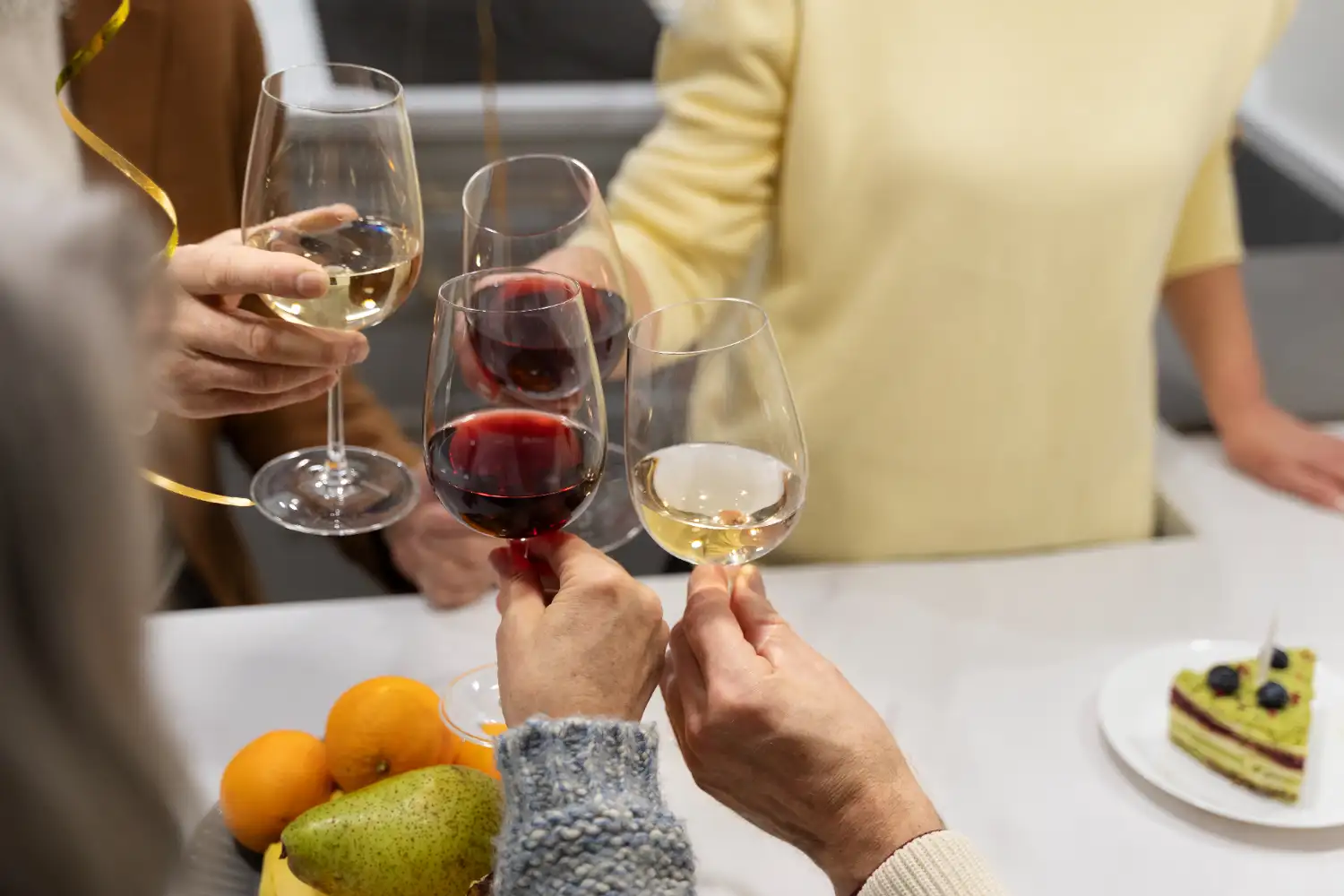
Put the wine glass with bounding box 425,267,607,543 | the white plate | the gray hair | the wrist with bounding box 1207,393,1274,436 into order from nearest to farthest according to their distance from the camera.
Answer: the gray hair → the wine glass with bounding box 425,267,607,543 → the white plate → the wrist with bounding box 1207,393,1274,436

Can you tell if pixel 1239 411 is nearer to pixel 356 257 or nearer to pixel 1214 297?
pixel 1214 297

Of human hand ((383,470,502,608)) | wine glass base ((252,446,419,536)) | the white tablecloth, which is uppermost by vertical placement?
wine glass base ((252,446,419,536))

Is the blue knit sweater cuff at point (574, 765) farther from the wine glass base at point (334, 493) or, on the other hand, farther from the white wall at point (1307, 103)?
the white wall at point (1307, 103)

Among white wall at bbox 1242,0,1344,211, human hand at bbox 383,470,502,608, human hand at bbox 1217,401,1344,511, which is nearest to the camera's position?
human hand at bbox 383,470,502,608

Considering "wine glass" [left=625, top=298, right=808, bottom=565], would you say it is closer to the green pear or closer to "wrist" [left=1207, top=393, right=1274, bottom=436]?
the green pear

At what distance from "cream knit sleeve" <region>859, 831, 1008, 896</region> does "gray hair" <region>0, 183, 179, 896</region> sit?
0.46 metres

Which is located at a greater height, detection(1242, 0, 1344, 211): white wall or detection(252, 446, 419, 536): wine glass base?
detection(1242, 0, 1344, 211): white wall

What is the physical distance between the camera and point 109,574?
441 mm

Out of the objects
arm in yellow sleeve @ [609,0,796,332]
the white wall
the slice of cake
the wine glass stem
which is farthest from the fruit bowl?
the white wall

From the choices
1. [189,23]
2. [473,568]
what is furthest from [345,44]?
[473,568]

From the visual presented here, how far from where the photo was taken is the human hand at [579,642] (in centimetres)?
75

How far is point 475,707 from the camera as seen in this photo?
40.6 inches

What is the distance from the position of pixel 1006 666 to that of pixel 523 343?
613mm

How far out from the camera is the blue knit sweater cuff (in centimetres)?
68
